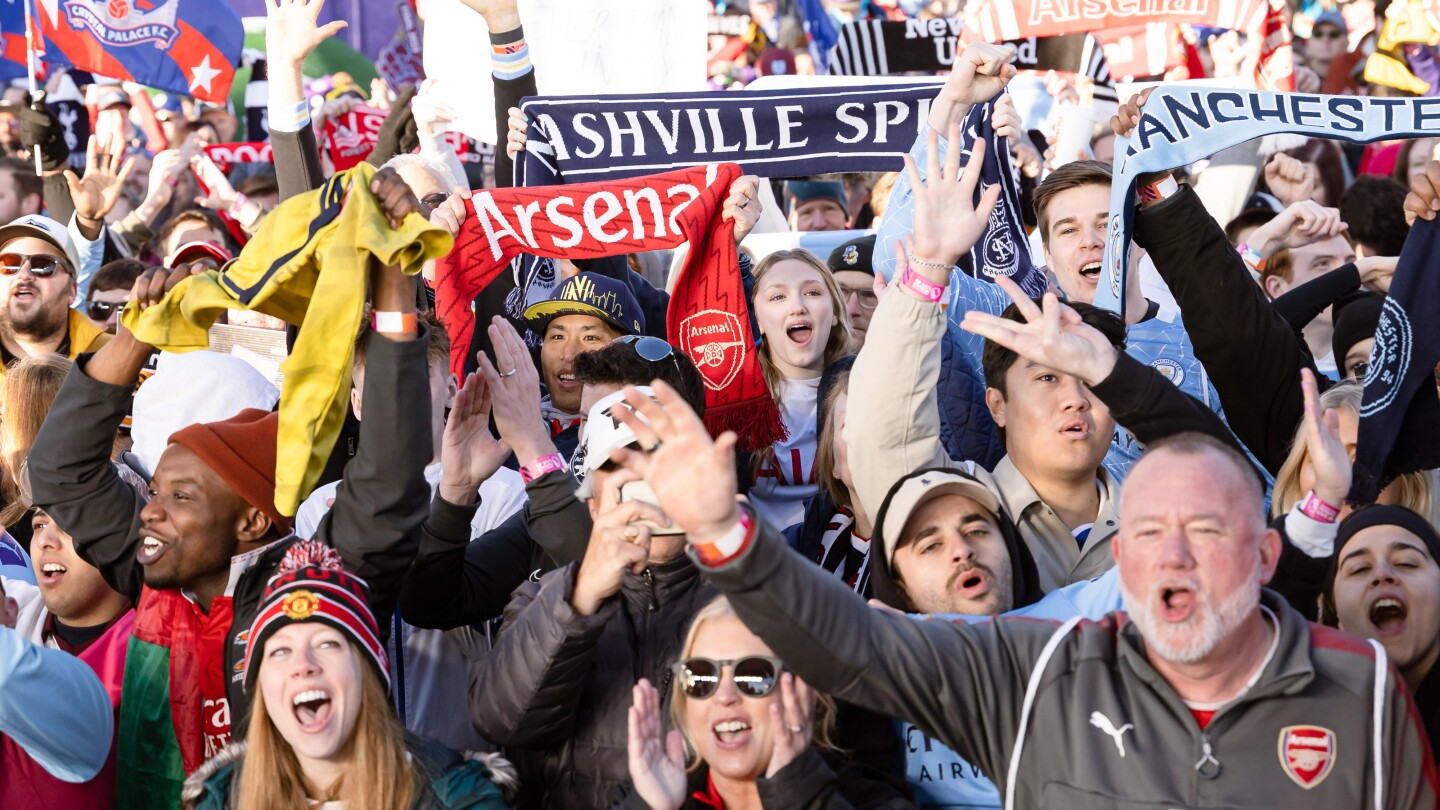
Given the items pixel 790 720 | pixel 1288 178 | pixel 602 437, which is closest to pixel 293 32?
pixel 602 437

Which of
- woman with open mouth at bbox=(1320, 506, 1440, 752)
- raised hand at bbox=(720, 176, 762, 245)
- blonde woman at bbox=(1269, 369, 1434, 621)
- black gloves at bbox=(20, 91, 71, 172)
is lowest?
woman with open mouth at bbox=(1320, 506, 1440, 752)

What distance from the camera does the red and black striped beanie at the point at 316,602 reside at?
11.9 ft

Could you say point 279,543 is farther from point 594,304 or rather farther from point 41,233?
point 41,233

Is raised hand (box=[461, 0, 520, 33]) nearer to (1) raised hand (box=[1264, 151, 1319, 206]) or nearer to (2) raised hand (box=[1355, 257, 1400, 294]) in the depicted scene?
(2) raised hand (box=[1355, 257, 1400, 294])

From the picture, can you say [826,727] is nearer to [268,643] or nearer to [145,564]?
[268,643]

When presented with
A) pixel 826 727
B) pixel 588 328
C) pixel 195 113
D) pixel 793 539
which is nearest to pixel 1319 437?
pixel 826 727

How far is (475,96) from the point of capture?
7.30 m

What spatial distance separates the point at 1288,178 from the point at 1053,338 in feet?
→ 14.8

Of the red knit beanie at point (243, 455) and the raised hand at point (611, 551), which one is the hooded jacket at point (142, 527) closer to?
the red knit beanie at point (243, 455)

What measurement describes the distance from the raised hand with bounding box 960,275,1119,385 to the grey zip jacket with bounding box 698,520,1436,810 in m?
0.64

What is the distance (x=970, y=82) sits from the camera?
188 inches

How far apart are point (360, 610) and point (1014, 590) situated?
1.46 m

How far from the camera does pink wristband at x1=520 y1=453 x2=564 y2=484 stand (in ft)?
14.1

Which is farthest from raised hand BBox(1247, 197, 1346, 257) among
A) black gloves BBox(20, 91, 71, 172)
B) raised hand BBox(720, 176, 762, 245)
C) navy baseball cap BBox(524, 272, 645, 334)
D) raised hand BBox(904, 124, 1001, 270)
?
black gloves BBox(20, 91, 71, 172)
